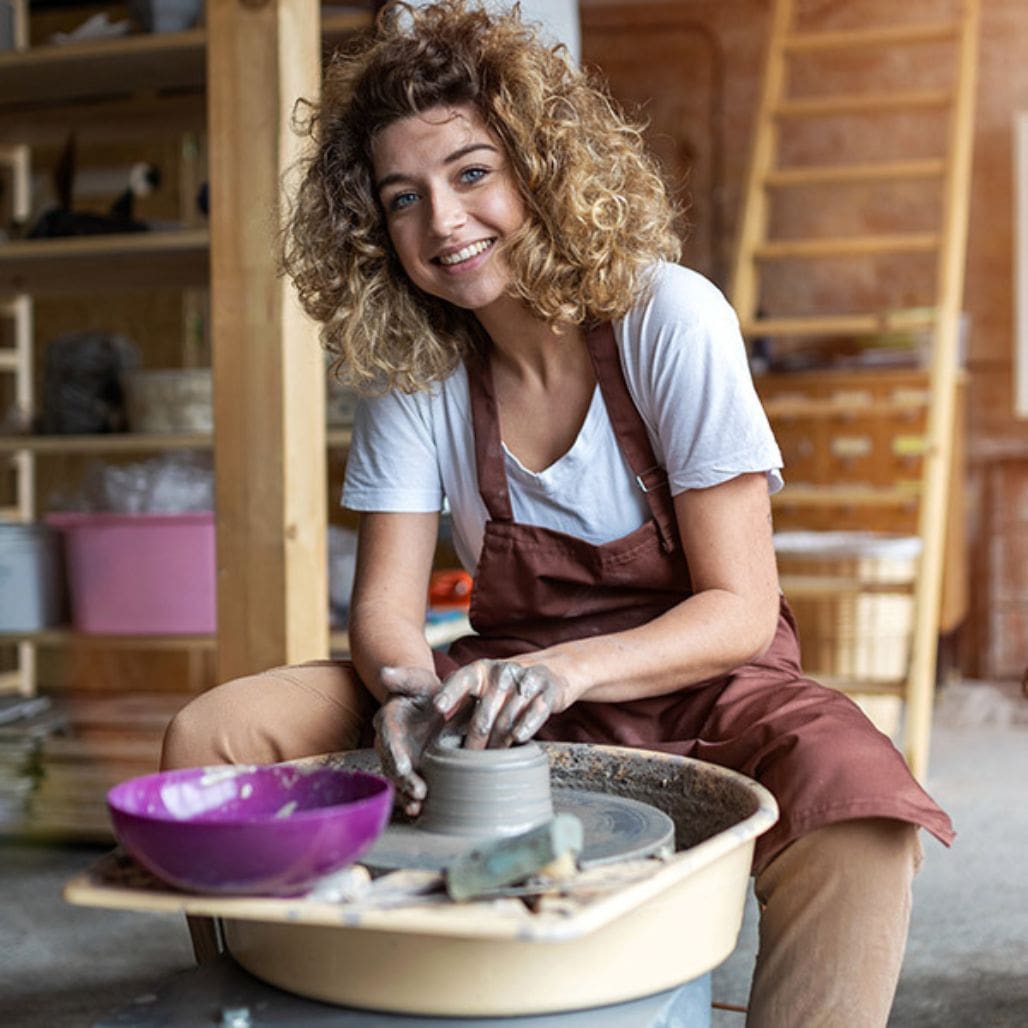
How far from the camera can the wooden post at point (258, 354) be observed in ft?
8.86

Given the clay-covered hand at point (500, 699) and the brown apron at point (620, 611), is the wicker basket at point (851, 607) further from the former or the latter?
the clay-covered hand at point (500, 699)

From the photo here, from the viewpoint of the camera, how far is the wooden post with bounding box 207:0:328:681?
270 centimetres

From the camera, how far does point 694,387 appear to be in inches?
70.0

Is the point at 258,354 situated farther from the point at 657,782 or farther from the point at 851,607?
the point at 851,607

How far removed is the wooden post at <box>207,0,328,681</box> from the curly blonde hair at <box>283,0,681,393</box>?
0.65 meters

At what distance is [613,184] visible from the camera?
6.24ft

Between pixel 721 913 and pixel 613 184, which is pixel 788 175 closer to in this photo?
pixel 613 184

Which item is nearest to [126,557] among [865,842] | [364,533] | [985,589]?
[364,533]

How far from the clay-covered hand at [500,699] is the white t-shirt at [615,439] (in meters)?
0.39

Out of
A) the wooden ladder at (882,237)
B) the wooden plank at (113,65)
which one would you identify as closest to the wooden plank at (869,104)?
the wooden ladder at (882,237)

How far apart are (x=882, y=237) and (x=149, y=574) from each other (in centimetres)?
298

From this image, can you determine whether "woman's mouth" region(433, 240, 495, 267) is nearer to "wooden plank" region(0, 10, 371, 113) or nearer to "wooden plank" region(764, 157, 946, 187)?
"wooden plank" region(0, 10, 371, 113)

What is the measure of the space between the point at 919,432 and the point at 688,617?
150 inches

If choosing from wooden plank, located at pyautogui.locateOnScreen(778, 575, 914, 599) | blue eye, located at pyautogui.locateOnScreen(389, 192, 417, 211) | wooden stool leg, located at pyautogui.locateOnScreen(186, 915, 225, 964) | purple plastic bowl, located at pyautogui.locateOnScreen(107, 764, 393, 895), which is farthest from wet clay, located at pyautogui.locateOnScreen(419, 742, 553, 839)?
wooden plank, located at pyautogui.locateOnScreen(778, 575, 914, 599)
